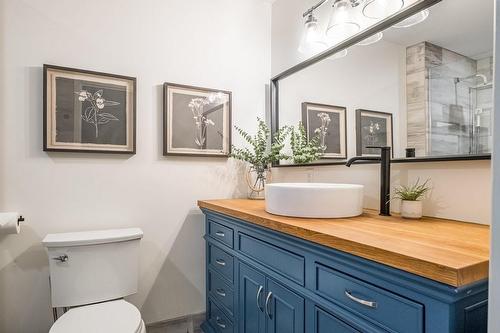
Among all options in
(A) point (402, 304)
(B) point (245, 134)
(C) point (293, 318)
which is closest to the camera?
(A) point (402, 304)

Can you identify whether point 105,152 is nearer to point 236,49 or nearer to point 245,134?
point 245,134

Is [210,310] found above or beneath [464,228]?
beneath

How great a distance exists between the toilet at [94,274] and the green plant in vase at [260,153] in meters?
0.85

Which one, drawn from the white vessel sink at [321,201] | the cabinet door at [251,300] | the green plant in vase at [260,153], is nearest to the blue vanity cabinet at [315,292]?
the cabinet door at [251,300]

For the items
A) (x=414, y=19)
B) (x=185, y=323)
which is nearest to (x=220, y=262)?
(x=185, y=323)

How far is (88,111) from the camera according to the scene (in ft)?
5.74

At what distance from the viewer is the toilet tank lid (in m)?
1.52

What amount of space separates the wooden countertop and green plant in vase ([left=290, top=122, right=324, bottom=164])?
0.61 m

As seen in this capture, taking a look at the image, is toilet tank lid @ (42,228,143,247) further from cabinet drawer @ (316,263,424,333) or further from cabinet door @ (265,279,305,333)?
cabinet drawer @ (316,263,424,333)

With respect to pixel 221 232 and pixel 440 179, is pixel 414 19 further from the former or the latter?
pixel 221 232

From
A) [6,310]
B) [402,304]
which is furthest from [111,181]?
[402,304]

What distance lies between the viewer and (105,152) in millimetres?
1788

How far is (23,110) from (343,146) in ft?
5.81

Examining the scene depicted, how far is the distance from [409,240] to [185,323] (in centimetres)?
172
